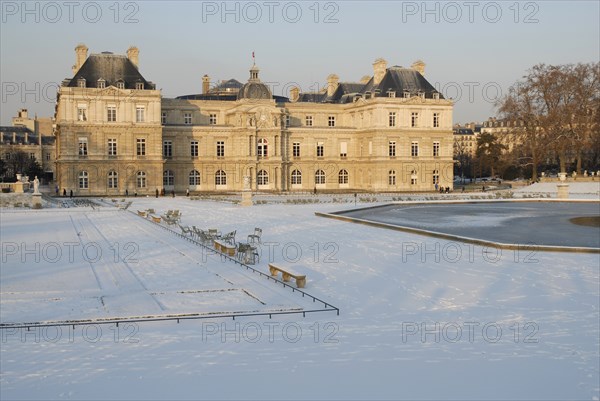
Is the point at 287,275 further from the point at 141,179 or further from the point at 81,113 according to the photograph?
the point at 141,179

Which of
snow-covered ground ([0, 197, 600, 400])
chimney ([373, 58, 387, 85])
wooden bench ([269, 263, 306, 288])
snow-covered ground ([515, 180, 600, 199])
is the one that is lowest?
snow-covered ground ([0, 197, 600, 400])

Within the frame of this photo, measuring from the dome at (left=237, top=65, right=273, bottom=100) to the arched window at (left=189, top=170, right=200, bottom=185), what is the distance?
7929 millimetres

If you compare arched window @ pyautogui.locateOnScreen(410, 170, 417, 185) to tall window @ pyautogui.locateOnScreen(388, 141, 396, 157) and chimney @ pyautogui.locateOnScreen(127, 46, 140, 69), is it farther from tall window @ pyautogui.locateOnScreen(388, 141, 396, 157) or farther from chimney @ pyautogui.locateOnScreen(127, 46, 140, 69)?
chimney @ pyautogui.locateOnScreen(127, 46, 140, 69)

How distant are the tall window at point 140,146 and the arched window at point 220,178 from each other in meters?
7.12

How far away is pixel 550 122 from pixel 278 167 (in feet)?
82.2

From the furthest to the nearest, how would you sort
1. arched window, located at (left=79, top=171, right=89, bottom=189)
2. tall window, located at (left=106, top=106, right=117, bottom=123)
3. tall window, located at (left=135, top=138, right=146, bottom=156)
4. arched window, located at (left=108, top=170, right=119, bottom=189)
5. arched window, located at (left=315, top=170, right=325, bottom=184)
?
arched window, located at (left=315, top=170, right=325, bottom=184) < tall window, located at (left=135, top=138, right=146, bottom=156) < arched window, located at (left=108, top=170, right=119, bottom=189) < tall window, located at (left=106, top=106, right=117, bottom=123) < arched window, located at (left=79, top=171, right=89, bottom=189)

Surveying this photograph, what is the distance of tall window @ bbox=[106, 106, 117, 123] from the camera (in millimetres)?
53906

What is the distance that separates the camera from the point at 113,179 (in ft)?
180

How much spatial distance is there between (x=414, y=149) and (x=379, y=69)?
8.13 metres

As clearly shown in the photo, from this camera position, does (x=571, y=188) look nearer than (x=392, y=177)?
Yes

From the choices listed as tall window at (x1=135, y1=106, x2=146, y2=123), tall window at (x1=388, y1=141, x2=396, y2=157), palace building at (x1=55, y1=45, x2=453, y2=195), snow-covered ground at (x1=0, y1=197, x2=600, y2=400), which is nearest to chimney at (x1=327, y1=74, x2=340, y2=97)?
palace building at (x1=55, y1=45, x2=453, y2=195)

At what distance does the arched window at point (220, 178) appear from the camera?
59.9 m

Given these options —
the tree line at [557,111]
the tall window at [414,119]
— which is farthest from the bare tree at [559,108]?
the tall window at [414,119]

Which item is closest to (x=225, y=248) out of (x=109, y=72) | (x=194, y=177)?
(x=109, y=72)
